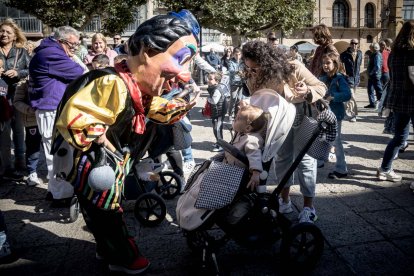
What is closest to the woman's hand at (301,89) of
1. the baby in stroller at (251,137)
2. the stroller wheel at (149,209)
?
the baby in stroller at (251,137)

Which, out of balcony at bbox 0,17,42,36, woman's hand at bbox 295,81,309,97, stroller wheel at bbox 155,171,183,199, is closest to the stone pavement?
stroller wheel at bbox 155,171,183,199

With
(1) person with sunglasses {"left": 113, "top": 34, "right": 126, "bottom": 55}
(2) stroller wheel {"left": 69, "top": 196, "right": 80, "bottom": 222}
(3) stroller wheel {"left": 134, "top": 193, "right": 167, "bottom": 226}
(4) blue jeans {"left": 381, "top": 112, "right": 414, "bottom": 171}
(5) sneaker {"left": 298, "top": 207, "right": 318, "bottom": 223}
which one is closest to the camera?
(5) sneaker {"left": 298, "top": 207, "right": 318, "bottom": 223}

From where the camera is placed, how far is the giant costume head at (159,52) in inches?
92.0

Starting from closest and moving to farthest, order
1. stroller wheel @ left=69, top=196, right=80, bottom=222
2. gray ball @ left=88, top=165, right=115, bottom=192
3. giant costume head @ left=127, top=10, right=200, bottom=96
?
gray ball @ left=88, top=165, right=115, bottom=192 < giant costume head @ left=127, top=10, right=200, bottom=96 < stroller wheel @ left=69, top=196, right=80, bottom=222

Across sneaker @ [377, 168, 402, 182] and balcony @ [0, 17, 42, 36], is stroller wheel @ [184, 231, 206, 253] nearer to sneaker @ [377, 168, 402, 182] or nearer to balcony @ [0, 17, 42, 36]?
sneaker @ [377, 168, 402, 182]

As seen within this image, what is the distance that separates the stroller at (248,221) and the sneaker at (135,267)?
1.20 ft

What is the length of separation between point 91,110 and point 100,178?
401 millimetres

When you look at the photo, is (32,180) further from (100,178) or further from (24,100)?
(100,178)

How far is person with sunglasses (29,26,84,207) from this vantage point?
373cm

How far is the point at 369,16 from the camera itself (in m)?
34.6

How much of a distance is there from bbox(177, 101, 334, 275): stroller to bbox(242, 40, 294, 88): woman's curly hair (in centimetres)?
43

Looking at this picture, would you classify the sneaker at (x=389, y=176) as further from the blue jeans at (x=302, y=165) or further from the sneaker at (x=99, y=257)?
the sneaker at (x=99, y=257)

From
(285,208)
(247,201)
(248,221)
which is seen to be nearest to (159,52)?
(247,201)

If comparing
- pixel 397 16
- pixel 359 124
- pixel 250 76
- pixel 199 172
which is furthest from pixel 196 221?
pixel 397 16
